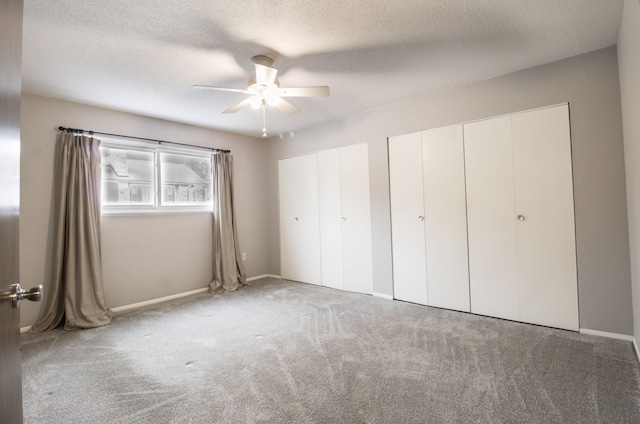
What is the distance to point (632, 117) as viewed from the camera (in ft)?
6.66

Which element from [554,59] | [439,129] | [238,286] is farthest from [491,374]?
[238,286]

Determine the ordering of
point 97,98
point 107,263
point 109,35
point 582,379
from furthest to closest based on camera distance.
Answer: point 107,263
point 97,98
point 109,35
point 582,379

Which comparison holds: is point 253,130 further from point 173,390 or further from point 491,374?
point 491,374

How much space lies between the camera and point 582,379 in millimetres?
1988

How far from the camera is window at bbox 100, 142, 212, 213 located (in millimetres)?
3799

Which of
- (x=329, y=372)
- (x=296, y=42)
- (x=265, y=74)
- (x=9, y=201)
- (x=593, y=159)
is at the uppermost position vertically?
(x=296, y=42)

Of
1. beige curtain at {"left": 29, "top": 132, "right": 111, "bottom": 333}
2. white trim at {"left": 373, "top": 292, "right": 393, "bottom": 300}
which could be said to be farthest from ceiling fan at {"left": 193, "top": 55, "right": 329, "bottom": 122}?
white trim at {"left": 373, "top": 292, "right": 393, "bottom": 300}

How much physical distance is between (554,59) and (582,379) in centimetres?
260

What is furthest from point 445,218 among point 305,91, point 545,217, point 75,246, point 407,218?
point 75,246

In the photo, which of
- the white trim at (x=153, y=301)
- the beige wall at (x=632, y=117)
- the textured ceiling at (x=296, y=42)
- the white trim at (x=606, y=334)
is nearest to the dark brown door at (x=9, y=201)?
the textured ceiling at (x=296, y=42)

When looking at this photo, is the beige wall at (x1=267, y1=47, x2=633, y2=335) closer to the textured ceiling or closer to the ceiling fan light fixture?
the textured ceiling

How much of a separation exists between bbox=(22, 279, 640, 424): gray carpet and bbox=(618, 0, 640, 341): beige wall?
2.35 feet

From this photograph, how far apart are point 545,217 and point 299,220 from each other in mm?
3193

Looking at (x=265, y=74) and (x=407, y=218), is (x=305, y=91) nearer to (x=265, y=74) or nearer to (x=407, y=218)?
(x=265, y=74)
